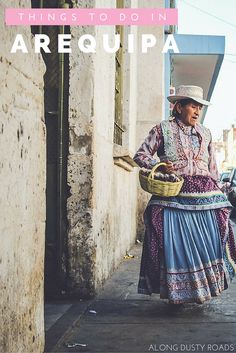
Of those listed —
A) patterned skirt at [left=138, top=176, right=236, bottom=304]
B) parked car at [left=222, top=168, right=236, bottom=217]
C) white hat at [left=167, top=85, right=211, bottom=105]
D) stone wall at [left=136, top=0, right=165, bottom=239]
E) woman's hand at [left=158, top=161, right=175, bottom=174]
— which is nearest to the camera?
patterned skirt at [left=138, top=176, right=236, bottom=304]

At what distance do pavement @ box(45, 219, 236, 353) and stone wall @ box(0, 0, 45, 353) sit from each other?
2.14 feet

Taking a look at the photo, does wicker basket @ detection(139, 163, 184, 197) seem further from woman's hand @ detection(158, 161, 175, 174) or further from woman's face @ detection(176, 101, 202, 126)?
woman's face @ detection(176, 101, 202, 126)

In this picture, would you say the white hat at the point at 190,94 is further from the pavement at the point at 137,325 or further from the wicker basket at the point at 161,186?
the pavement at the point at 137,325

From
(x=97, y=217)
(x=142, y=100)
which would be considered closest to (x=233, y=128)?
(x=142, y=100)

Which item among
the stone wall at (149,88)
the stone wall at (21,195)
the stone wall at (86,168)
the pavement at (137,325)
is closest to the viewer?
the stone wall at (21,195)

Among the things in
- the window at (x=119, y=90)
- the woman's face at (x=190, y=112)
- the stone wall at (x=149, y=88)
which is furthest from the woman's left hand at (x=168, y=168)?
the stone wall at (x=149, y=88)

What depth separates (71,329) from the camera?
3.99 m

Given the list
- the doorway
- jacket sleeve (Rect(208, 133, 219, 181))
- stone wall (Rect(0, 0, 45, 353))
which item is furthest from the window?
stone wall (Rect(0, 0, 45, 353))

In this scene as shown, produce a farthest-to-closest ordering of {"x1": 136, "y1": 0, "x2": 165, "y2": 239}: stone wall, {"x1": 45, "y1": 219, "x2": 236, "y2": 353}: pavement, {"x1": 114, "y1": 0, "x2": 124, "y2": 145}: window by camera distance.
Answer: {"x1": 136, "y1": 0, "x2": 165, "y2": 239}: stone wall, {"x1": 114, "y1": 0, "x2": 124, "y2": 145}: window, {"x1": 45, "y1": 219, "x2": 236, "y2": 353}: pavement

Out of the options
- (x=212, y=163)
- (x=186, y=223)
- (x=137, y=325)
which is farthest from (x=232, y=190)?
(x=137, y=325)

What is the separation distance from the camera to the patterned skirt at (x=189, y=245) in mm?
4578

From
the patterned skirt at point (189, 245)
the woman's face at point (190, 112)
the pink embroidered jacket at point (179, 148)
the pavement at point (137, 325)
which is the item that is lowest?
the pavement at point (137, 325)

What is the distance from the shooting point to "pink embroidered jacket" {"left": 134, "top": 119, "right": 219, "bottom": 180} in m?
4.88

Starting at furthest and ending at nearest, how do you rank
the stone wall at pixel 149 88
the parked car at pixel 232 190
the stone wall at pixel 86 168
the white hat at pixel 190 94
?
the parked car at pixel 232 190, the stone wall at pixel 149 88, the stone wall at pixel 86 168, the white hat at pixel 190 94
